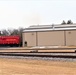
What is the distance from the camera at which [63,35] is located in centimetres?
7650

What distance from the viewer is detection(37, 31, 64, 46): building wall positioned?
76287 mm

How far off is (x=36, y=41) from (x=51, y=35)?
192 inches

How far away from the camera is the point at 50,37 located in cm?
7756

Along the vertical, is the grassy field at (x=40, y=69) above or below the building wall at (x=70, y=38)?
above

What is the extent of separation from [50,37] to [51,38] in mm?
545

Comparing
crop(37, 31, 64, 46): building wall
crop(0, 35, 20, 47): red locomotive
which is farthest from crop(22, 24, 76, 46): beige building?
crop(0, 35, 20, 47): red locomotive

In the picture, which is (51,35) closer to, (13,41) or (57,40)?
(57,40)

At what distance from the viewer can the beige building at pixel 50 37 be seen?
7562 cm

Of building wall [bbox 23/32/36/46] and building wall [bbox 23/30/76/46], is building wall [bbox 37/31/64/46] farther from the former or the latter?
building wall [bbox 23/32/36/46]

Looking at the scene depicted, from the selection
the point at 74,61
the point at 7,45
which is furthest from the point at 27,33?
the point at 74,61

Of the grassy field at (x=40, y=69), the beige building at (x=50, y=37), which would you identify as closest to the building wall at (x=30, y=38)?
the beige building at (x=50, y=37)

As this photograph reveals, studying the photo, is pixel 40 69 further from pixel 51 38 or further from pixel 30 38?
pixel 30 38

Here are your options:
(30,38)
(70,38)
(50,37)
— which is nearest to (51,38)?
(50,37)

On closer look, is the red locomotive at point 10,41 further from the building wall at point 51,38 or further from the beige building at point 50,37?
the building wall at point 51,38
